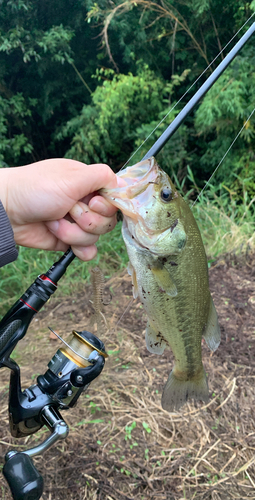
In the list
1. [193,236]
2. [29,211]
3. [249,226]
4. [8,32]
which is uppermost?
[8,32]

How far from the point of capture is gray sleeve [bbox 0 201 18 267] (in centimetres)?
123

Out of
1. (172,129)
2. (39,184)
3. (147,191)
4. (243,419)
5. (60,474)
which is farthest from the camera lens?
(243,419)

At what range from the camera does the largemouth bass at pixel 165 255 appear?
1236mm

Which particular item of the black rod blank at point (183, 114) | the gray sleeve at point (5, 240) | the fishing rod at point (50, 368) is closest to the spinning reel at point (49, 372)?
the fishing rod at point (50, 368)

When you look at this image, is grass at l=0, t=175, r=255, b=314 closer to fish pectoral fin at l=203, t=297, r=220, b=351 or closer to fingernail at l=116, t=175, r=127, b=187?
fish pectoral fin at l=203, t=297, r=220, b=351

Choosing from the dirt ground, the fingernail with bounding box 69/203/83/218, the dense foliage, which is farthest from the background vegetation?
the fingernail with bounding box 69/203/83/218

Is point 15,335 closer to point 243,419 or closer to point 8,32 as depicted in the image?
point 243,419

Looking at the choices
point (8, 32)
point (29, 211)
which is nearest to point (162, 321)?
point (29, 211)

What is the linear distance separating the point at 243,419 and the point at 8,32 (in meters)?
5.79

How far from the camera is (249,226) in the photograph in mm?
3986

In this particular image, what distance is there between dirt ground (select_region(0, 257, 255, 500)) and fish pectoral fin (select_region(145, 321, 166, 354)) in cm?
23

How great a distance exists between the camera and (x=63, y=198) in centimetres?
135

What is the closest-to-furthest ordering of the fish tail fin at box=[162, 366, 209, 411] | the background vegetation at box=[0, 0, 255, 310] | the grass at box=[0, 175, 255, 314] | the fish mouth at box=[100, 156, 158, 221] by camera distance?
the fish mouth at box=[100, 156, 158, 221], the fish tail fin at box=[162, 366, 209, 411], the grass at box=[0, 175, 255, 314], the background vegetation at box=[0, 0, 255, 310]

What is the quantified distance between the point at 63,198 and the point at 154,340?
668mm
